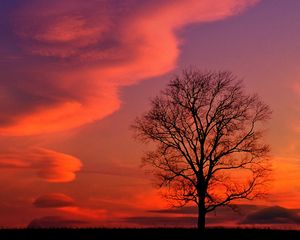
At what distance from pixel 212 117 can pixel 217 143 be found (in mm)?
1966

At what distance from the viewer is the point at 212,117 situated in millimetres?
37344

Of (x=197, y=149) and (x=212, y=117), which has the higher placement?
(x=212, y=117)

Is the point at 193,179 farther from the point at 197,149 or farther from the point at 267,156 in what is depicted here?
the point at 267,156

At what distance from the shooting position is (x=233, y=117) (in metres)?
37.7
